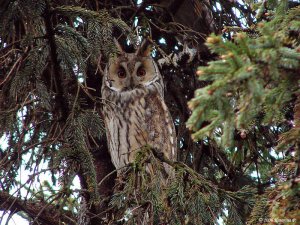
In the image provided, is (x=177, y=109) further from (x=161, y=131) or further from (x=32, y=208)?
(x=32, y=208)

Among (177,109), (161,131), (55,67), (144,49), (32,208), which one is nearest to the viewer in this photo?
(55,67)

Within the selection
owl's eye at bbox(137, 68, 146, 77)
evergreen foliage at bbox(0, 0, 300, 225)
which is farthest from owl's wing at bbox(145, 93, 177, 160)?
owl's eye at bbox(137, 68, 146, 77)

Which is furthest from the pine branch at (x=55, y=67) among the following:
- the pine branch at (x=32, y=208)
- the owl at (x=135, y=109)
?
the owl at (x=135, y=109)

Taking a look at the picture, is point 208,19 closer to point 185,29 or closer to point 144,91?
point 185,29

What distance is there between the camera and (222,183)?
3525 millimetres

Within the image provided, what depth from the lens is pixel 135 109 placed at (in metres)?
3.63

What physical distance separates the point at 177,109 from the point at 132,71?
494 mm

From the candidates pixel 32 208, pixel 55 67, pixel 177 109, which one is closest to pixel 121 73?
pixel 177 109

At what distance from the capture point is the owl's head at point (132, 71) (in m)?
3.69

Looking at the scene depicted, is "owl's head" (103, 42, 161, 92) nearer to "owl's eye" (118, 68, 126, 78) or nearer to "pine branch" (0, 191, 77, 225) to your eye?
"owl's eye" (118, 68, 126, 78)

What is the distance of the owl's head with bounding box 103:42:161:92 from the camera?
3.69 m

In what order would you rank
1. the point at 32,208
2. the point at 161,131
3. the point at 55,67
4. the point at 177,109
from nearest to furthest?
1. the point at 55,67
2. the point at 32,208
3. the point at 161,131
4. the point at 177,109

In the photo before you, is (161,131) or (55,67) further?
(161,131)

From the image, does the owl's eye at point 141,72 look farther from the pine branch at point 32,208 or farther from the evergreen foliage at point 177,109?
the pine branch at point 32,208
